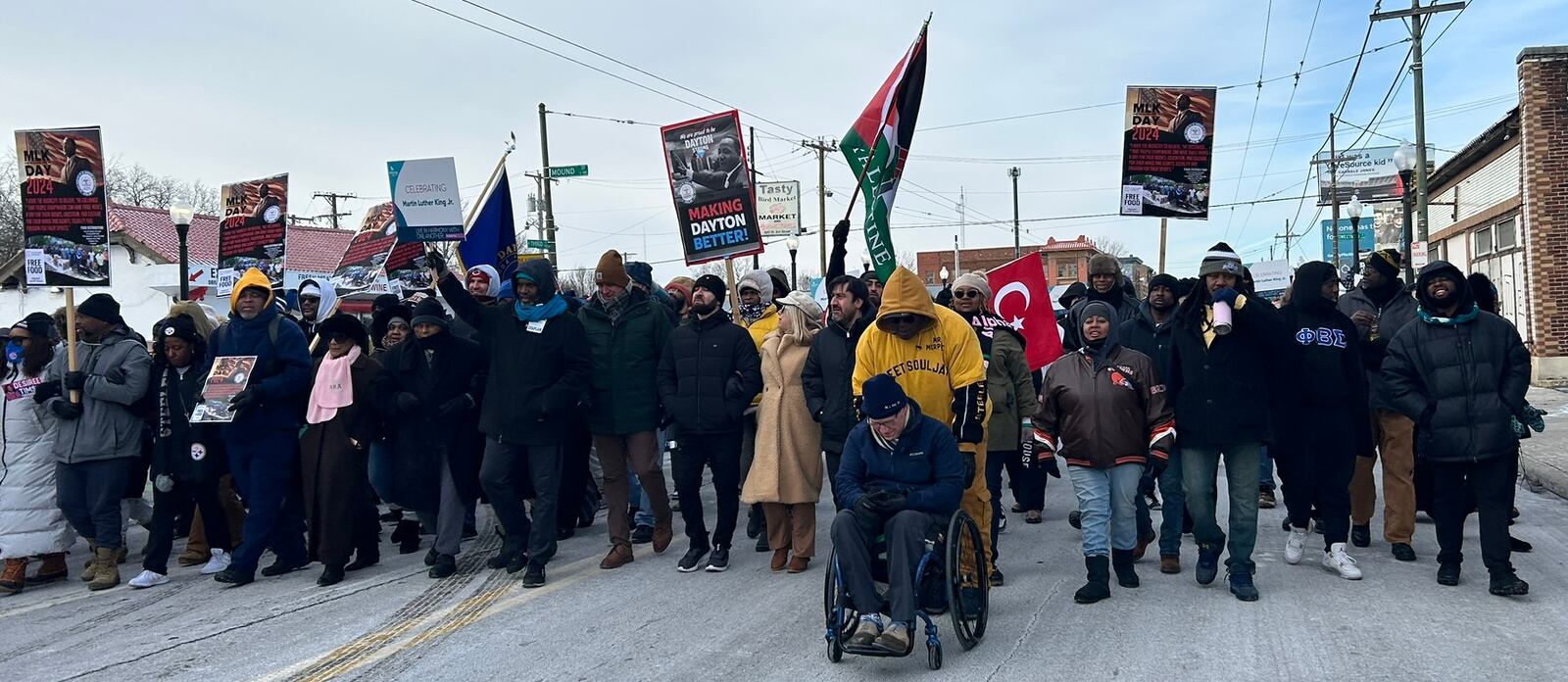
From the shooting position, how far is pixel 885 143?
9148mm

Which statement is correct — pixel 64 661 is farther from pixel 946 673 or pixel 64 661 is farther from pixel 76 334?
pixel 946 673

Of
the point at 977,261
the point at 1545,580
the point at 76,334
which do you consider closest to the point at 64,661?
the point at 76,334

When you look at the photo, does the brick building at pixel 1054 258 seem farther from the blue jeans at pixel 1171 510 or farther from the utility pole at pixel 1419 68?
the blue jeans at pixel 1171 510

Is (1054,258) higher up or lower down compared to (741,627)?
higher up

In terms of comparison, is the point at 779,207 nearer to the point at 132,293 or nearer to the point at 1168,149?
the point at 132,293

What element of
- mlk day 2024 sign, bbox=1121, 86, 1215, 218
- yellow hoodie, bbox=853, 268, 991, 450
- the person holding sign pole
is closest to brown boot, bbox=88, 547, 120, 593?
the person holding sign pole

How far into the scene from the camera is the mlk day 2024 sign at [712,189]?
980 cm

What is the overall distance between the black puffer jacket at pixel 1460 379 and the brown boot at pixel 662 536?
4.88 m

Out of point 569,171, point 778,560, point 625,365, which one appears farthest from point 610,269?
point 569,171

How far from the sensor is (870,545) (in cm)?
513

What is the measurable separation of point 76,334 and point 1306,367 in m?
8.60

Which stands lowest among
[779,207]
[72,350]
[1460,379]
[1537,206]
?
[1460,379]

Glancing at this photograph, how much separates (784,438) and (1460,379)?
406cm

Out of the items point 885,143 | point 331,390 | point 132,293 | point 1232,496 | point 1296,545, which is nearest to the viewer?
point 1232,496
